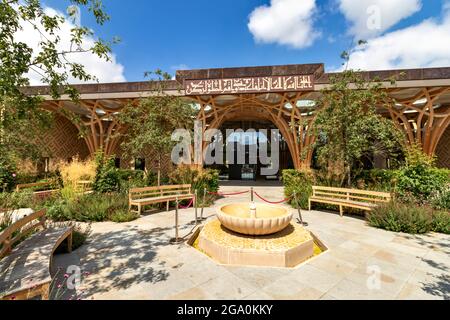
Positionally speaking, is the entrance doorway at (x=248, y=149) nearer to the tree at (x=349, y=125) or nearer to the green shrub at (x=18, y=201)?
the tree at (x=349, y=125)

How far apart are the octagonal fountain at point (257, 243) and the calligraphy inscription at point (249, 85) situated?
8.81 m

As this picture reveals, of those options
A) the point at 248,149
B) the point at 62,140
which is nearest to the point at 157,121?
the point at 248,149

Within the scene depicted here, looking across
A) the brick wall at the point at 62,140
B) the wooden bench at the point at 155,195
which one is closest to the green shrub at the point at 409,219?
the wooden bench at the point at 155,195

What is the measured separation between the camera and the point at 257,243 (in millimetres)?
4086

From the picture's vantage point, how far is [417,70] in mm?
11320

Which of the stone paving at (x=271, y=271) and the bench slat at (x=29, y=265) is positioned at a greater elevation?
the bench slat at (x=29, y=265)

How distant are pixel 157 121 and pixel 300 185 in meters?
6.95

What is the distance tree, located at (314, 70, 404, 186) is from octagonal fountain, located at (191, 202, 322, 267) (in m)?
4.49

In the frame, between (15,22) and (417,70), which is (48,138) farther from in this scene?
(417,70)

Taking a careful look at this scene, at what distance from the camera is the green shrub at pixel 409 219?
17.3ft

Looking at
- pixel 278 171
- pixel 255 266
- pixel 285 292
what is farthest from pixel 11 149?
pixel 278 171

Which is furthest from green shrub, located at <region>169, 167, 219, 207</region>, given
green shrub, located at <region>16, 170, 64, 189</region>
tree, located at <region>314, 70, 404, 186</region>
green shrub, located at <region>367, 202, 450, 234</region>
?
green shrub, located at <region>367, 202, 450, 234</region>

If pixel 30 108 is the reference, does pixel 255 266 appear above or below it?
below
